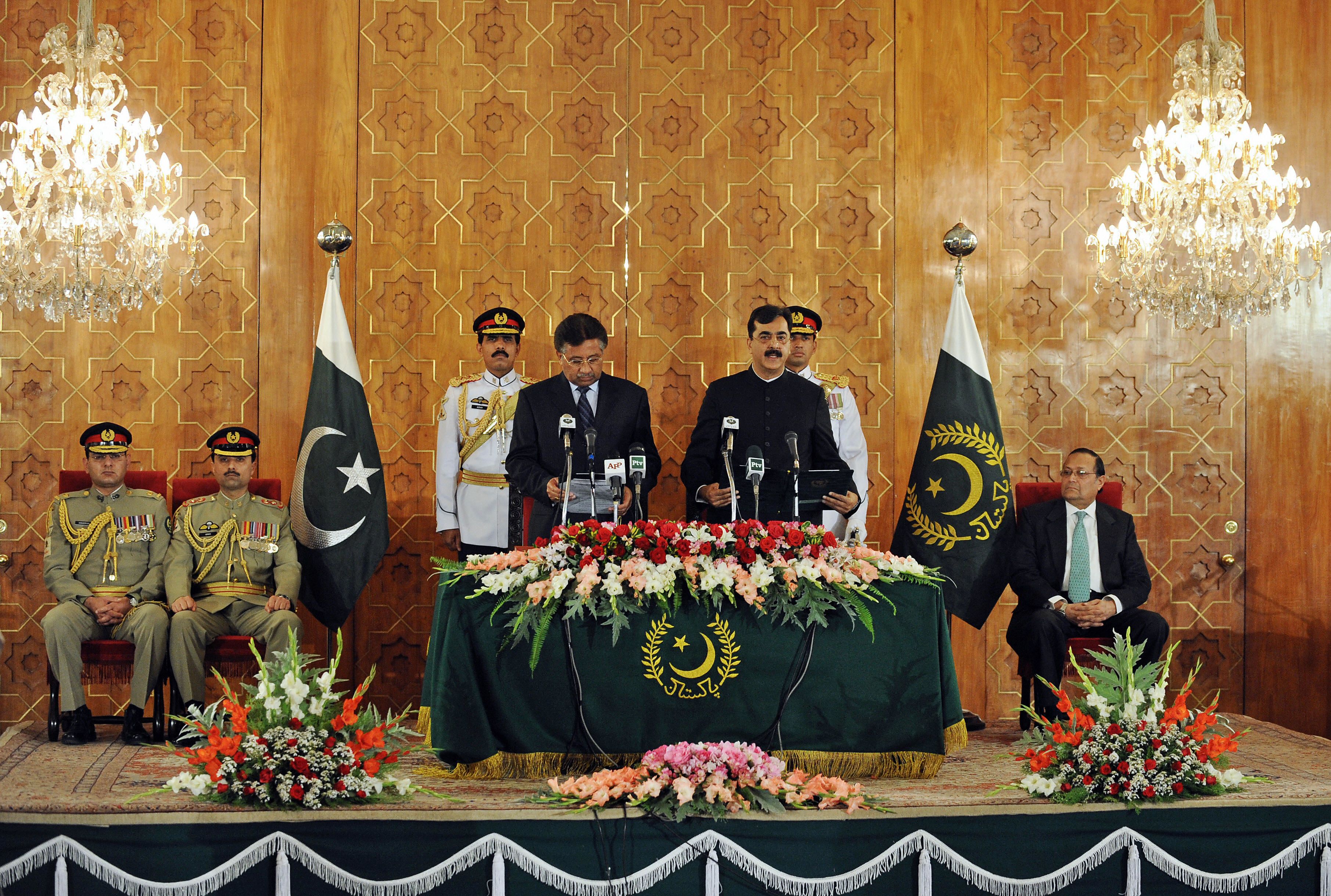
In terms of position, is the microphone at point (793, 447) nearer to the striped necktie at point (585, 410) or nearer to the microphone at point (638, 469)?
the microphone at point (638, 469)

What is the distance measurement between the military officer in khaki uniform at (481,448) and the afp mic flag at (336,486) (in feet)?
1.13

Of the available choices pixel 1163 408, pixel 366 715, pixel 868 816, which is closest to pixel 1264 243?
pixel 1163 408

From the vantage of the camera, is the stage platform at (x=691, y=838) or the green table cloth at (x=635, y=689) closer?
the stage platform at (x=691, y=838)

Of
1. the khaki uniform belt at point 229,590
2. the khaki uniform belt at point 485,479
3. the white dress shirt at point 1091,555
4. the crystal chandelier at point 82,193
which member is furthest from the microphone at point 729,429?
the crystal chandelier at point 82,193

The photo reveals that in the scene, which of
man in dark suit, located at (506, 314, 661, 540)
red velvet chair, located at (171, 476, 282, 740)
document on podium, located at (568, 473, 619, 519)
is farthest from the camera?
red velvet chair, located at (171, 476, 282, 740)

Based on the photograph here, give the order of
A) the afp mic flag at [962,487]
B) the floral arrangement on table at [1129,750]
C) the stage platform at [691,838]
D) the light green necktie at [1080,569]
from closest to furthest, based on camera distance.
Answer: the stage platform at [691,838] → the floral arrangement on table at [1129,750] → the light green necktie at [1080,569] → the afp mic flag at [962,487]

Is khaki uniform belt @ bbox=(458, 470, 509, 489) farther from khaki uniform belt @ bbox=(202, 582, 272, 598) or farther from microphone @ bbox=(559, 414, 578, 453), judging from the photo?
microphone @ bbox=(559, 414, 578, 453)

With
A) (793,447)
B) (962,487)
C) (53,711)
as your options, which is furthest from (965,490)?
(53,711)

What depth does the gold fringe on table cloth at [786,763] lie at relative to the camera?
14.2ft

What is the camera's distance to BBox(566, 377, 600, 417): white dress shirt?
212 inches

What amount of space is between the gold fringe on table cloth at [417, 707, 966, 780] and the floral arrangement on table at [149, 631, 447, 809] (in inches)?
11.5

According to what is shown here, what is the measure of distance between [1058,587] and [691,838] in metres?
2.90

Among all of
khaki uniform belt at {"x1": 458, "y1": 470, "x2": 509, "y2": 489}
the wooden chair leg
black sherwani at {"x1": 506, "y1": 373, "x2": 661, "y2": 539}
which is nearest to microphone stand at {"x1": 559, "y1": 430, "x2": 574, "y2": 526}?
black sherwani at {"x1": 506, "y1": 373, "x2": 661, "y2": 539}

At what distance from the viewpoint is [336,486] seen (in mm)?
5992
